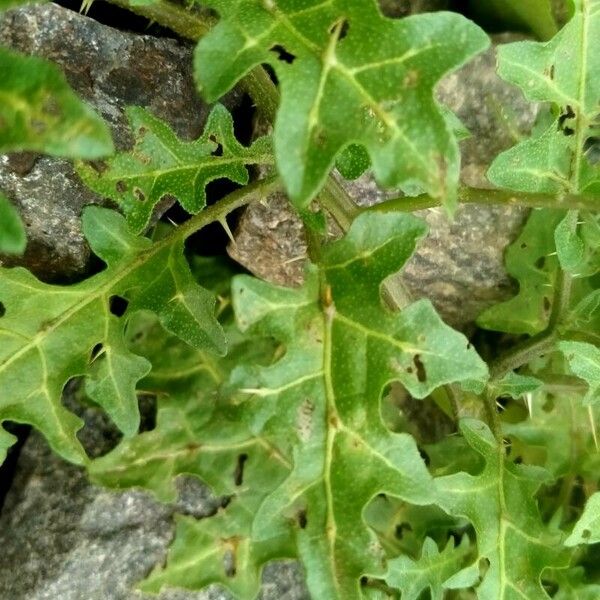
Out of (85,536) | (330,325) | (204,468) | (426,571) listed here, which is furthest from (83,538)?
(330,325)

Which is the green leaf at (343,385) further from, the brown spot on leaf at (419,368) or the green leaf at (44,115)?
the green leaf at (44,115)

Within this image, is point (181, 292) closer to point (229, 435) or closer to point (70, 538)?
point (229, 435)

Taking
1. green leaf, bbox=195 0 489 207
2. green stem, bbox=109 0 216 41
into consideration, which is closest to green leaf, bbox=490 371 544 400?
green leaf, bbox=195 0 489 207

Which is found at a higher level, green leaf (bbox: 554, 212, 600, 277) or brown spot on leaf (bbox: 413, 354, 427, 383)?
green leaf (bbox: 554, 212, 600, 277)

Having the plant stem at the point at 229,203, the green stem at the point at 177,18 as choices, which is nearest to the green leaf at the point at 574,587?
the plant stem at the point at 229,203

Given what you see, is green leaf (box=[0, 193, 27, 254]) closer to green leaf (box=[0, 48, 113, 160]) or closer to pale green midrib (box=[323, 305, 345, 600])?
green leaf (box=[0, 48, 113, 160])

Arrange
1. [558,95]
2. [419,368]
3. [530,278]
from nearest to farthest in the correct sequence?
[419,368] < [558,95] < [530,278]

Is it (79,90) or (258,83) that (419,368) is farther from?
→ (79,90)
